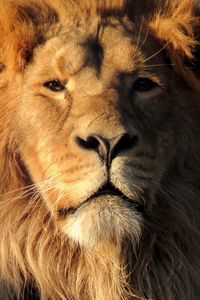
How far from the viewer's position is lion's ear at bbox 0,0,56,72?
3975mm

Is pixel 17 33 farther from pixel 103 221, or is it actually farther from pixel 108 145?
pixel 103 221

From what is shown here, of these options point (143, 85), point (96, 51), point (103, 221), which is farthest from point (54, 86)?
point (103, 221)

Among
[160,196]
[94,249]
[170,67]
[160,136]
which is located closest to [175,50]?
[170,67]

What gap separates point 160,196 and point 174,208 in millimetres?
105

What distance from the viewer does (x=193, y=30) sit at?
4.05m

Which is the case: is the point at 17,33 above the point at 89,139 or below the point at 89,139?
above

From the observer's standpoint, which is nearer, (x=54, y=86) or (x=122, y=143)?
(x=122, y=143)

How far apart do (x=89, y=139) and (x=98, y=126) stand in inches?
2.6

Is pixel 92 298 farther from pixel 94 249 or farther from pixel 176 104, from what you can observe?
pixel 176 104

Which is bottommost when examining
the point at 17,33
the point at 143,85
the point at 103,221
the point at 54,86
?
the point at 103,221

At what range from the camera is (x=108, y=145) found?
3482mm

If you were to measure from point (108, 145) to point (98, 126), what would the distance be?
11 centimetres

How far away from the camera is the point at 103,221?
350cm

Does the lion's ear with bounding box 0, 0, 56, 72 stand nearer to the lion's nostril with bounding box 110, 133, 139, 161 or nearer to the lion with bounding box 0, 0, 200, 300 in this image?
the lion with bounding box 0, 0, 200, 300
